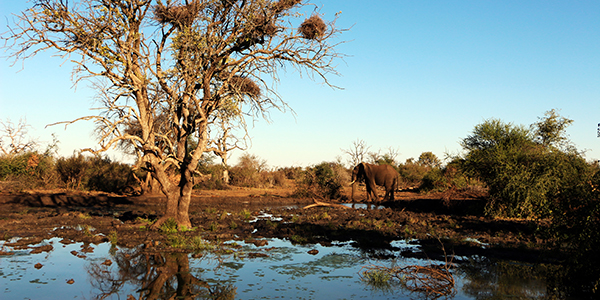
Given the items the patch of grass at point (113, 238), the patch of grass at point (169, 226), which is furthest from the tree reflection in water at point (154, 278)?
the patch of grass at point (169, 226)

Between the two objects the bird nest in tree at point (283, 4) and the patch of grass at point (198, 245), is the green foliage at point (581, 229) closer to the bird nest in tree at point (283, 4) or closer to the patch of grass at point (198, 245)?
the patch of grass at point (198, 245)

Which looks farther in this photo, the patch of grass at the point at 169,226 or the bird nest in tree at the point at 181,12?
the patch of grass at the point at 169,226

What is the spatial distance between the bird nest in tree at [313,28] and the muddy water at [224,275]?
17.9 ft

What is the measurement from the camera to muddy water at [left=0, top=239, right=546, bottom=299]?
621cm

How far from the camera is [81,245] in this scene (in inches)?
370

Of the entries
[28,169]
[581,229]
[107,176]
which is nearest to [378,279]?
[581,229]

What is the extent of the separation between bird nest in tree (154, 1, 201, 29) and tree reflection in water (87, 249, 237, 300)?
222 inches

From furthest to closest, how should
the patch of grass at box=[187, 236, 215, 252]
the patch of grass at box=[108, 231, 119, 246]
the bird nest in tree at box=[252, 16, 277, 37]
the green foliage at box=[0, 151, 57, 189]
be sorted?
1. the green foliage at box=[0, 151, 57, 189]
2. the bird nest in tree at box=[252, 16, 277, 37]
3. the patch of grass at box=[108, 231, 119, 246]
4. the patch of grass at box=[187, 236, 215, 252]

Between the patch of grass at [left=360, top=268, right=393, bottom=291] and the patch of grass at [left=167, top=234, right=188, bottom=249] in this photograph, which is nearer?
the patch of grass at [left=360, top=268, right=393, bottom=291]

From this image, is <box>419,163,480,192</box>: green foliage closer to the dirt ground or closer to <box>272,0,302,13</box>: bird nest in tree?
the dirt ground

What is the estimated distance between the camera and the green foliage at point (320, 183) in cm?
2353

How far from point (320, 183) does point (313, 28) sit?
49.8ft

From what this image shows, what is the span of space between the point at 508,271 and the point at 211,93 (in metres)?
8.59

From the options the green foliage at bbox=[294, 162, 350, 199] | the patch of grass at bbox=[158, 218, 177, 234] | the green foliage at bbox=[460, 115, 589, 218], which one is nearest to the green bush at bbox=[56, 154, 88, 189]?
the green foliage at bbox=[294, 162, 350, 199]
